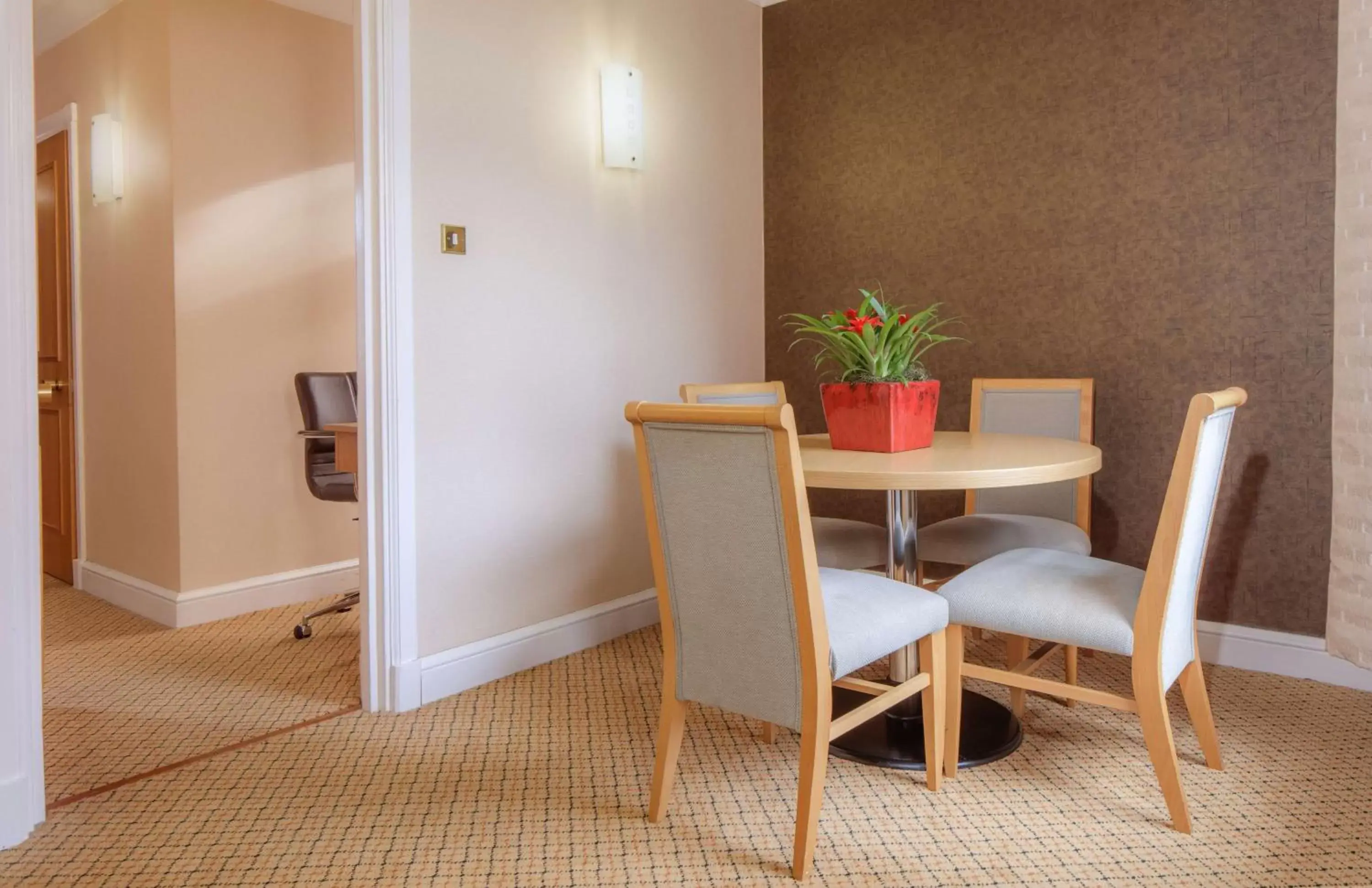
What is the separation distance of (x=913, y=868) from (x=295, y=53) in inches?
149

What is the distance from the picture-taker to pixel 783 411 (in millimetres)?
1595

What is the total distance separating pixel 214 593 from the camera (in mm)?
3693

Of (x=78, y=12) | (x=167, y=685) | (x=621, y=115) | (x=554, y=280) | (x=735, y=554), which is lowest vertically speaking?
(x=167, y=685)

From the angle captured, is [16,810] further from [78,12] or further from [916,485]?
[78,12]

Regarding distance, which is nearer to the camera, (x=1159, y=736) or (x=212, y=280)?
(x=1159, y=736)

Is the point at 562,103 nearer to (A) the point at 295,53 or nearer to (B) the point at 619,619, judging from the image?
(A) the point at 295,53

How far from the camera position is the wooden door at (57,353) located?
4164mm

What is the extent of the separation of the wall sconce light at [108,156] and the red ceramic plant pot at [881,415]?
123 inches

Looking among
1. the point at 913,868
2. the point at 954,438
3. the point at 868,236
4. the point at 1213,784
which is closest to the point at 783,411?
the point at 913,868

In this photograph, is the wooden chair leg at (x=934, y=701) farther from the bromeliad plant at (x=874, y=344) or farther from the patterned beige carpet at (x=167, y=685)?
the patterned beige carpet at (x=167, y=685)

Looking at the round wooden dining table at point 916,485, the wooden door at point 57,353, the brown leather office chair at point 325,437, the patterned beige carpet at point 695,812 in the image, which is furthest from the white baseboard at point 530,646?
the wooden door at point 57,353

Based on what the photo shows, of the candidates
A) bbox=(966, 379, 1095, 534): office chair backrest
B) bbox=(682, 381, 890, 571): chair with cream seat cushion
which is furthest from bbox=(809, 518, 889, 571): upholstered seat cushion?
bbox=(966, 379, 1095, 534): office chair backrest

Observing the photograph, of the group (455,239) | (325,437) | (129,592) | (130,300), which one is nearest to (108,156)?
(130,300)

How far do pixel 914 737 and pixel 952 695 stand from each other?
289mm
